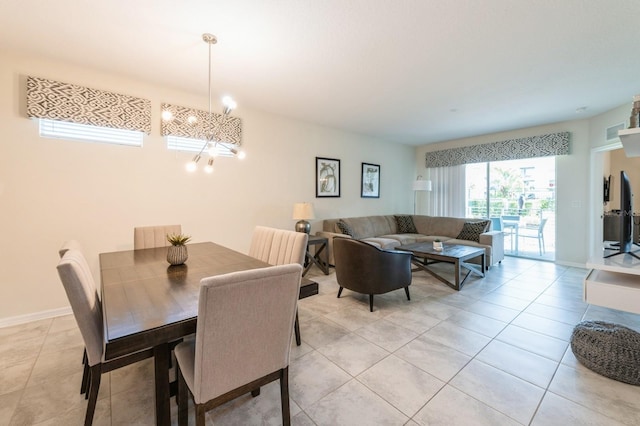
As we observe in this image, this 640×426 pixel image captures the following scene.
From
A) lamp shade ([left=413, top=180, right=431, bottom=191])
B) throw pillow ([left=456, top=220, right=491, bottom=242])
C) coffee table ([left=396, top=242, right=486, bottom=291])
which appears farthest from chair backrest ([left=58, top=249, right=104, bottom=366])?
lamp shade ([left=413, top=180, right=431, bottom=191])

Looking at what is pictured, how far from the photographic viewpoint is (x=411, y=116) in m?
4.46

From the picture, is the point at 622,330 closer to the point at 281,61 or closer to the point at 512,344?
the point at 512,344

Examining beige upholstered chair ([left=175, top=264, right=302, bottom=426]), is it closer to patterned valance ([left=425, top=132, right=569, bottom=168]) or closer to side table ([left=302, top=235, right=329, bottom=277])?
side table ([left=302, top=235, right=329, bottom=277])

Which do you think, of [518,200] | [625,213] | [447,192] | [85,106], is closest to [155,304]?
[85,106]

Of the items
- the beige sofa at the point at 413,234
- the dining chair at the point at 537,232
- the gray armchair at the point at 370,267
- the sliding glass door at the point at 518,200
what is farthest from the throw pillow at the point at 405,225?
the gray armchair at the point at 370,267

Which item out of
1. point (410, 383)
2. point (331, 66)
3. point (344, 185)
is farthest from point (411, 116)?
point (410, 383)

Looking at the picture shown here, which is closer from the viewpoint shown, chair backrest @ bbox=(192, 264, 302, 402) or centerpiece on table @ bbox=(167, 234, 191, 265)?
chair backrest @ bbox=(192, 264, 302, 402)

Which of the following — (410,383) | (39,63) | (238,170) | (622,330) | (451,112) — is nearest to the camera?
(410,383)

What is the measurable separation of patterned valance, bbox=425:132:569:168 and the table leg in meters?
6.23

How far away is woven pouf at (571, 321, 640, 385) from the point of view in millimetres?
1746

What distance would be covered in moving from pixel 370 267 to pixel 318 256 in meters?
1.96

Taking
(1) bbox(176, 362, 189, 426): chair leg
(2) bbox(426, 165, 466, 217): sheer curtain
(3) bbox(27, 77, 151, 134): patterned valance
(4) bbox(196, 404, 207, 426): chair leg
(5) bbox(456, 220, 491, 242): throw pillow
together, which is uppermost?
(3) bbox(27, 77, 151, 134): patterned valance

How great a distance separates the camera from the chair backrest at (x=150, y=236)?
272cm

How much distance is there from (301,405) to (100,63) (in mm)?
3516
